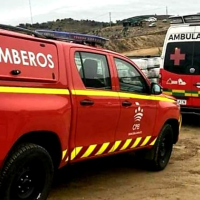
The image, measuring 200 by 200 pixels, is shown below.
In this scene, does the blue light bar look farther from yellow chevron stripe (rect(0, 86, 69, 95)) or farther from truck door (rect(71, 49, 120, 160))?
yellow chevron stripe (rect(0, 86, 69, 95))

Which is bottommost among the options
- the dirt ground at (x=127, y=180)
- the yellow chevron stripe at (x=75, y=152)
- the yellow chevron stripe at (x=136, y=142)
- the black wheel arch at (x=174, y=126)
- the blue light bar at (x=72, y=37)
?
the dirt ground at (x=127, y=180)

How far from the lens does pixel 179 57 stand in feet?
35.9

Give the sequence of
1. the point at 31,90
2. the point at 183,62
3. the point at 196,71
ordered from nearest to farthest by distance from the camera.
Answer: the point at 31,90 → the point at 196,71 → the point at 183,62

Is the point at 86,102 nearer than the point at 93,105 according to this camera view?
Yes

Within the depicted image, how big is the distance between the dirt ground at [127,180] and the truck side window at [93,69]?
52.2 inches

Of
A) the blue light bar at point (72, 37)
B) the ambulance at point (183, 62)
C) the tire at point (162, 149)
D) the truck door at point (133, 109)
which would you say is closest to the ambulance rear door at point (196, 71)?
the ambulance at point (183, 62)

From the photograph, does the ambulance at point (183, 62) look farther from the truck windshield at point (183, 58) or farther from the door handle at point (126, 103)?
the door handle at point (126, 103)

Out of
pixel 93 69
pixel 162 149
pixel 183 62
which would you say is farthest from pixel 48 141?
pixel 183 62

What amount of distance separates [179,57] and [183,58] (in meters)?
0.11

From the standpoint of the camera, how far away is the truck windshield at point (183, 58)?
1070cm

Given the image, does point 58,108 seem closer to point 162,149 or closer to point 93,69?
point 93,69

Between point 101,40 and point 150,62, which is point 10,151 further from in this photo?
point 150,62

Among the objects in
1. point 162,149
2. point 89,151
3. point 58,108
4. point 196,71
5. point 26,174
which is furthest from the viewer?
point 196,71

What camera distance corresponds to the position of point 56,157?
A: 4.64 metres
